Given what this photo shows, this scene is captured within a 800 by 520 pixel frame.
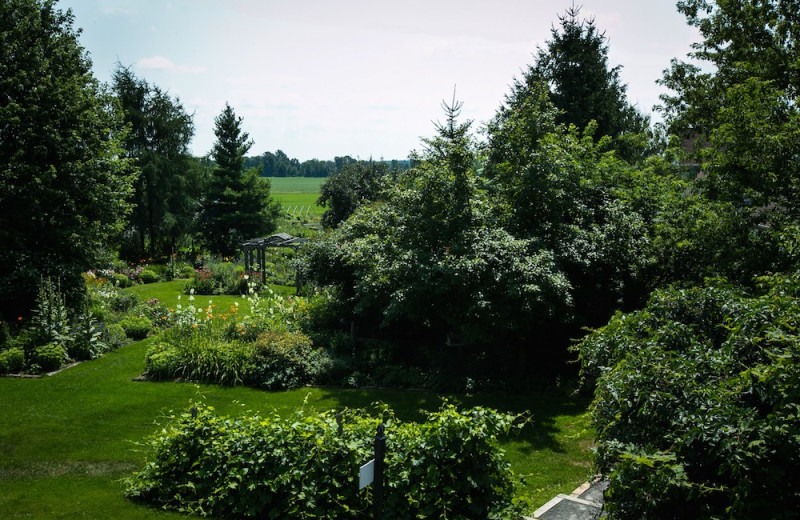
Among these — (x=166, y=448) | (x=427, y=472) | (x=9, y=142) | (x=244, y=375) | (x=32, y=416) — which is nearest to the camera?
(x=427, y=472)

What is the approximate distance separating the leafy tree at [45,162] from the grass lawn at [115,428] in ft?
12.7

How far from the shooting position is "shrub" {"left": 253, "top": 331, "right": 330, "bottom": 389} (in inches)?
431

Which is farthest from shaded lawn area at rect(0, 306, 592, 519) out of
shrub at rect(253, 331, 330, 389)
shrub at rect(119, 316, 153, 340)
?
shrub at rect(119, 316, 153, 340)

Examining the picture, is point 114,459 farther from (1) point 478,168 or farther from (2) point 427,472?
(1) point 478,168

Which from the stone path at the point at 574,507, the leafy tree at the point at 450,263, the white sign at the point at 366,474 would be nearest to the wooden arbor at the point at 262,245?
the leafy tree at the point at 450,263

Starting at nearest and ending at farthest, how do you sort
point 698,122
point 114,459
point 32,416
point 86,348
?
point 114,459, point 32,416, point 86,348, point 698,122

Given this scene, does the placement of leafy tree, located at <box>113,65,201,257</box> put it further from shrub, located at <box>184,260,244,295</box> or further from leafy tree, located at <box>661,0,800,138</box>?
leafy tree, located at <box>661,0,800,138</box>

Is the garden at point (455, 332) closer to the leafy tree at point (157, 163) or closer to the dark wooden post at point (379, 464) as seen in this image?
the dark wooden post at point (379, 464)

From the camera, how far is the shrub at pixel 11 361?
37.9ft

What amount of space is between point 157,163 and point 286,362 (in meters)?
23.5

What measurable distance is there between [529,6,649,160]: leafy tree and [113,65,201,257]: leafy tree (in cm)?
2076

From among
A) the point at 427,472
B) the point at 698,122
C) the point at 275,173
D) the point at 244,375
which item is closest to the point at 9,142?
the point at 244,375

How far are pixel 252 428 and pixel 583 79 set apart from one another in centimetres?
2102

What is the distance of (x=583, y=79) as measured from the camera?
2236 centimetres
